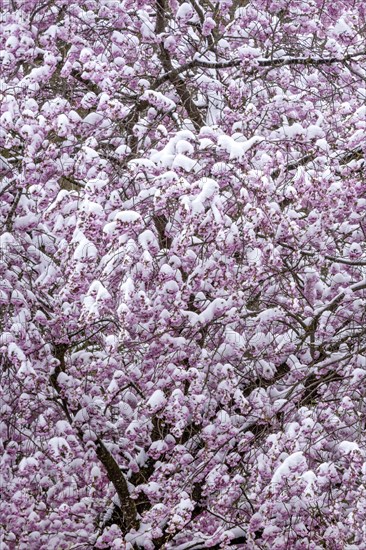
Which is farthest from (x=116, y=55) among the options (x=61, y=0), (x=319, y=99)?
(x=319, y=99)

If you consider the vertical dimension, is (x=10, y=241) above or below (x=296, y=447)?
above

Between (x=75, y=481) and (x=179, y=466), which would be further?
(x=75, y=481)

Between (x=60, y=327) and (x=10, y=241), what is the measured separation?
0.84 m

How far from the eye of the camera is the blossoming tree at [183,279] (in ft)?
16.6

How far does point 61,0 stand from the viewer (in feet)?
21.4

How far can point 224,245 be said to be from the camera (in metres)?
4.79

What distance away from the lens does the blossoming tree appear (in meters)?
5.07

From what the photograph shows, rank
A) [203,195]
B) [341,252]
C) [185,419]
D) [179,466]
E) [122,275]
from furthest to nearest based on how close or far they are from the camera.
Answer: [341,252] < [179,466] < [185,419] < [122,275] < [203,195]

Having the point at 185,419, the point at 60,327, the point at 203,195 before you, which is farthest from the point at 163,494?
the point at 203,195

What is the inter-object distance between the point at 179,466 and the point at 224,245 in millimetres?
2228

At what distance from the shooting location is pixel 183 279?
20.2 feet

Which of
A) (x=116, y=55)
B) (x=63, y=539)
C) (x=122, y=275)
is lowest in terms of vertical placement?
(x=63, y=539)

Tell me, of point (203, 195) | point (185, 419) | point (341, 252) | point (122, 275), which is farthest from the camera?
point (341, 252)

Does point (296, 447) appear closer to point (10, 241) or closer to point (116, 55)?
point (10, 241)
